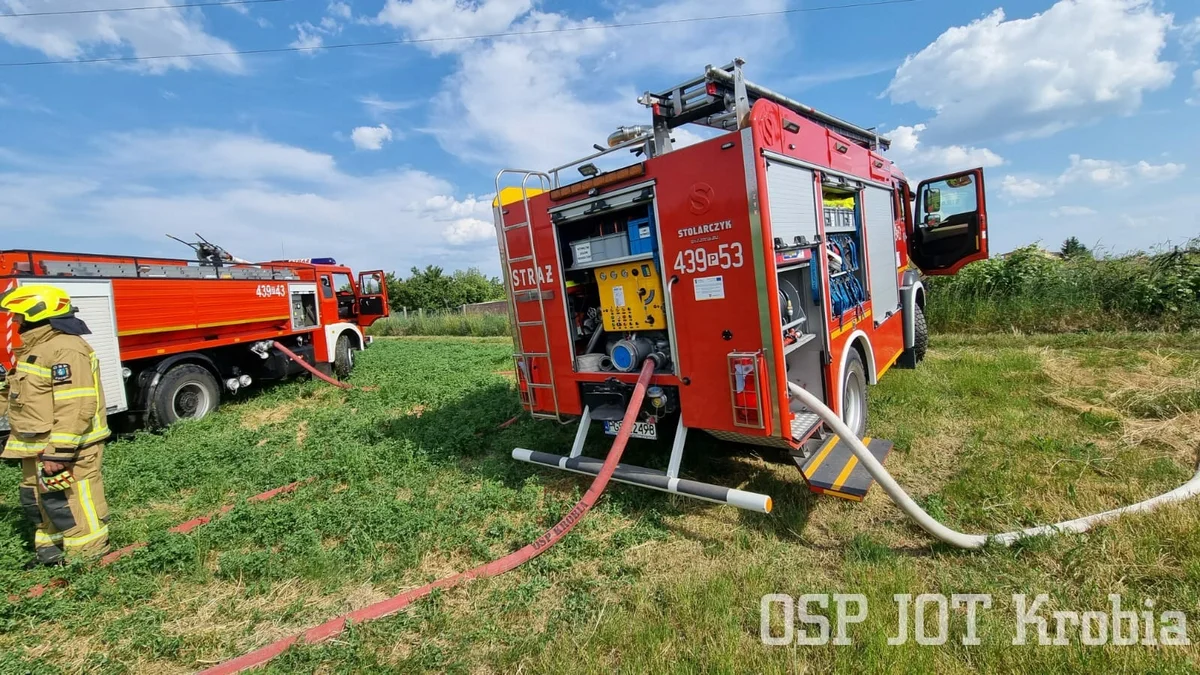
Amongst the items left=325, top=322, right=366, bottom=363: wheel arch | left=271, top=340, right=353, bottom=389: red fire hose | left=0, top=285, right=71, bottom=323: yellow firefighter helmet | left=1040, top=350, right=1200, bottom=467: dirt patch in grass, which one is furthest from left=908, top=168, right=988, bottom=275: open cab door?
left=325, top=322, right=366, bottom=363: wheel arch

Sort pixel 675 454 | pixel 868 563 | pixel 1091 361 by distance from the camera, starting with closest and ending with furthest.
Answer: pixel 868 563 → pixel 675 454 → pixel 1091 361

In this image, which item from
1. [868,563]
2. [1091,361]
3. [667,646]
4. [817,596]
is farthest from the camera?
[1091,361]

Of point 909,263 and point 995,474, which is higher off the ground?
point 909,263

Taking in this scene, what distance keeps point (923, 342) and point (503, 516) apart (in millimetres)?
6496

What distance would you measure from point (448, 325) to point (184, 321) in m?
16.6

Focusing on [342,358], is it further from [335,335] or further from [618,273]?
[618,273]

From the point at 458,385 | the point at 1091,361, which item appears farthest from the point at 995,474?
the point at 458,385

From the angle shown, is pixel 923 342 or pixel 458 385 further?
pixel 458 385

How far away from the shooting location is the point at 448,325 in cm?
2427

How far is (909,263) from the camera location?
759 centimetres

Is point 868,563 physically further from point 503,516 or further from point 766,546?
point 503,516

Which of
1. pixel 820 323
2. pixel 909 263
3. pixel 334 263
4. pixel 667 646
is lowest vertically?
pixel 667 646

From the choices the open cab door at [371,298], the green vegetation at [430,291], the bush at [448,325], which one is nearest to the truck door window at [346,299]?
the open cab door at [371,298]

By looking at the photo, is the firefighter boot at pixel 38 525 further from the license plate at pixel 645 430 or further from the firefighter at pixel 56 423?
the license plate at pixel 645 430
